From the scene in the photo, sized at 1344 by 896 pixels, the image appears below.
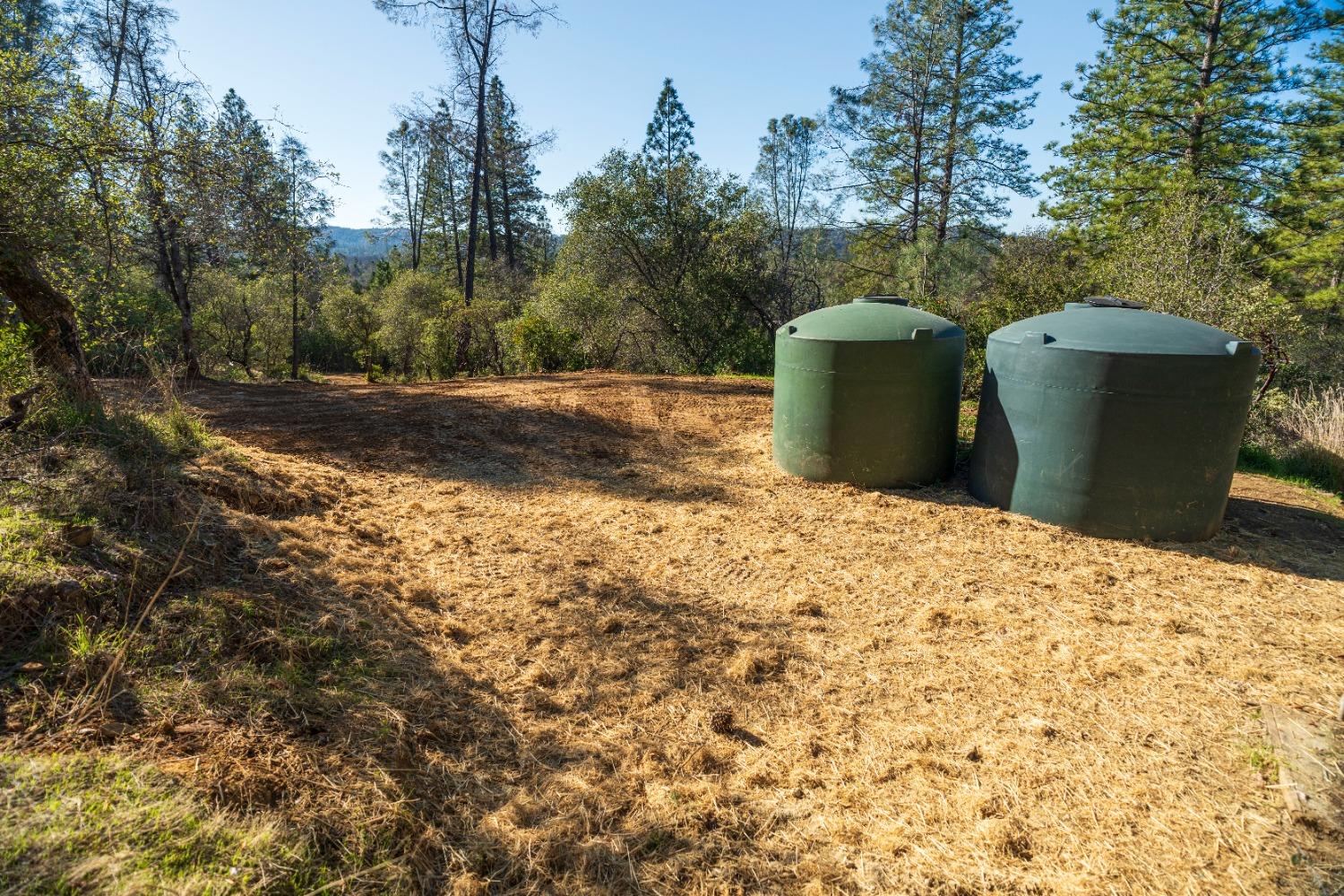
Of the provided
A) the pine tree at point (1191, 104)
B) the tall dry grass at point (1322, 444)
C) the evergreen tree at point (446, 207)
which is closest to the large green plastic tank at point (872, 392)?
the tall dry grass at point (1322, 444)

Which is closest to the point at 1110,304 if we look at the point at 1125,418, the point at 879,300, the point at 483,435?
the point at 1125,418

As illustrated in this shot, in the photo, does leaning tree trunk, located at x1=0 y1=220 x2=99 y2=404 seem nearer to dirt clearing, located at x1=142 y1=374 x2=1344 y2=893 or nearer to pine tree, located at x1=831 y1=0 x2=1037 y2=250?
dirt clearing, located at x1=142 y1=374 x2=1344 y2=893

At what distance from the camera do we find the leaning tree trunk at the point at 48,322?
4281mm

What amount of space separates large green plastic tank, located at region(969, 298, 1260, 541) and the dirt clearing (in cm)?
29

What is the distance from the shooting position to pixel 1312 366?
14.5 meters

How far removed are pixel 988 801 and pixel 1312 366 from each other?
1874 cm

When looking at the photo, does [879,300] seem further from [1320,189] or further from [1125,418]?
[1320,189]

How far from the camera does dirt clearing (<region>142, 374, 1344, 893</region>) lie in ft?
7.02

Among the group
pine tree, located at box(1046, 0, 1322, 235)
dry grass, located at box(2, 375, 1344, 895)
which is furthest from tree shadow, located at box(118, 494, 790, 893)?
pine tree, located at box(1046, 0, 1322, 235)

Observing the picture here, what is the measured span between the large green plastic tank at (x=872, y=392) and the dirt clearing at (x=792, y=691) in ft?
1.22

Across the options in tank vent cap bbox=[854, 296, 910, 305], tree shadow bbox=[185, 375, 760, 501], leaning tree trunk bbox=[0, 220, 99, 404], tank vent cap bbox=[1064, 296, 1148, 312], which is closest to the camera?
leaning tree trunk bbox=[0, 220, 99, 404]

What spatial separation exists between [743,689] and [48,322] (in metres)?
5.55

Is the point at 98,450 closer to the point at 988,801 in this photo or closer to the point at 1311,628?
the point at 988,801

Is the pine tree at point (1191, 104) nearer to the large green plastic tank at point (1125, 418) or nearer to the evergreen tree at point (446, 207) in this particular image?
the large green plastic tank at point (1125, 418)
